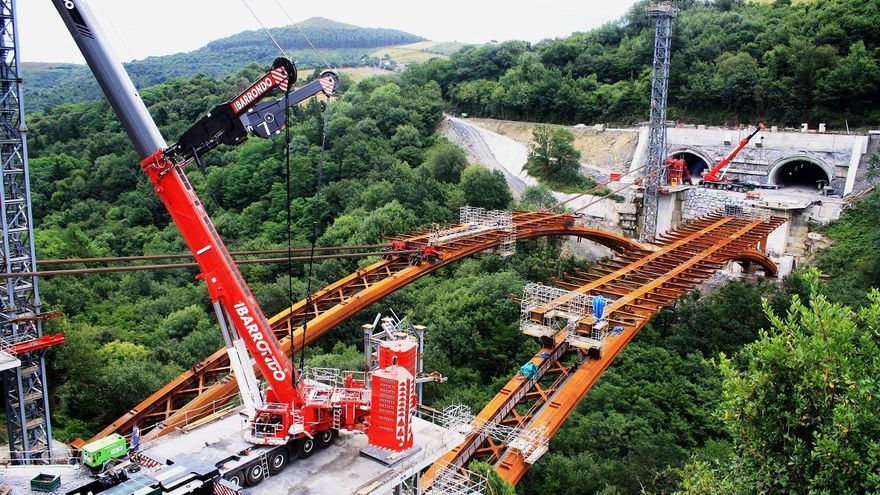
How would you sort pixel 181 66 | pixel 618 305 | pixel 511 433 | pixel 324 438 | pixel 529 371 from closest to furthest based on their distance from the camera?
pixel 324 438, pixel 511 433, pixel 529 371, pixel 618 305, pixel 181 66

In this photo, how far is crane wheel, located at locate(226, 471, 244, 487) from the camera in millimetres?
13810

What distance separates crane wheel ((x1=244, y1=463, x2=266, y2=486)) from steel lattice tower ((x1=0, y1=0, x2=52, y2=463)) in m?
11.4

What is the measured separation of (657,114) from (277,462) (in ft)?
122

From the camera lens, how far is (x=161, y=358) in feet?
118

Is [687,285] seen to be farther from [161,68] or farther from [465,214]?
[161,68]

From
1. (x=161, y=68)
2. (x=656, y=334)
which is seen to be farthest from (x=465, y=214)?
(x=161, y=68)

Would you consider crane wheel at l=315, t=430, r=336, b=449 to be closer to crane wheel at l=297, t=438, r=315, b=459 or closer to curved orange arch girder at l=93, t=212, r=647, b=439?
crane wheel at l=297, t=438, r=315, b=459

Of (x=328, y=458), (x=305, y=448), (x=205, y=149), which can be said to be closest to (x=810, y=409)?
(x=328, y=458)

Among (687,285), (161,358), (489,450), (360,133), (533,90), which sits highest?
(533,90)

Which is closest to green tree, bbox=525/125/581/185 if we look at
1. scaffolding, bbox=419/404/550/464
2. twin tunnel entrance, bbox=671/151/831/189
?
twin tunnel entrance, bbox=671/151/831/189

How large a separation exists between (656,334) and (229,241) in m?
37.0

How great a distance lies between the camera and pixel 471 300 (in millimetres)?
34750

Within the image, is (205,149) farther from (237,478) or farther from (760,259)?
(760,259)

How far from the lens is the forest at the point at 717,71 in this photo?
51.8m
